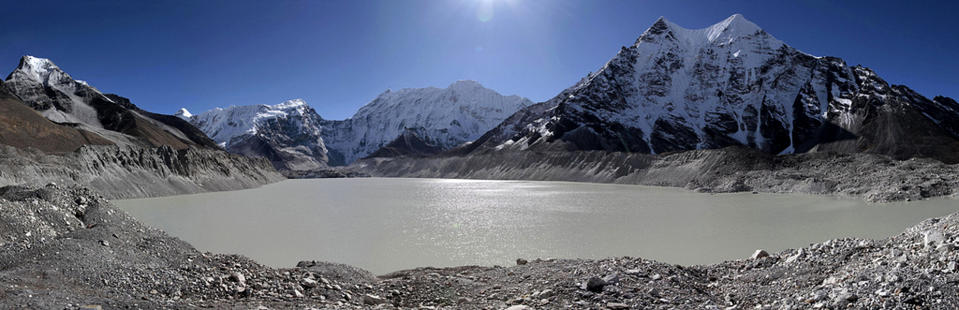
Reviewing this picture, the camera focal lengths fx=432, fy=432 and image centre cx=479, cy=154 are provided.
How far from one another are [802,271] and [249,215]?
39767 mm

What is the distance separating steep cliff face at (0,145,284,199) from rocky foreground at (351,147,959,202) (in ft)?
257

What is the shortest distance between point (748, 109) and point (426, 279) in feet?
610

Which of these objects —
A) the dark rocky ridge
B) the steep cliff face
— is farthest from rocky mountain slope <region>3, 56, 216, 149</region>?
the steep cliff face

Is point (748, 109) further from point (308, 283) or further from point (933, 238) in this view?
point (308, 283)

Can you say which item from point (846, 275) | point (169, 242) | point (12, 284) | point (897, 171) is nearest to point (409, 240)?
point (169, 242)

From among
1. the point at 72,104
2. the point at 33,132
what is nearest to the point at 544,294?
the point at 33,132

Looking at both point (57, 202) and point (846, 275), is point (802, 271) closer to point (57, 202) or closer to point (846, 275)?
point (846, 275)

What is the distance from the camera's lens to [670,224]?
30703mm

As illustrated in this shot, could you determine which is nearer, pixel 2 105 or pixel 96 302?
pixel 96 302

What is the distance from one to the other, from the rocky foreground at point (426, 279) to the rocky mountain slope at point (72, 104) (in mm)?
101772

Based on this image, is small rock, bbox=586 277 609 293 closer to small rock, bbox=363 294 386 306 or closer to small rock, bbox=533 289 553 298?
small rock, bbox=533 289 553 298

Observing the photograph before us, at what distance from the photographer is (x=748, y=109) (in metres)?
165

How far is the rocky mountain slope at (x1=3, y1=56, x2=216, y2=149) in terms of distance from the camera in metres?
105

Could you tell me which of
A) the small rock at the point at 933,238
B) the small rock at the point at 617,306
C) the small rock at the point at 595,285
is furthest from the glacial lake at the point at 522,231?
the small rock at the point at 933,238
